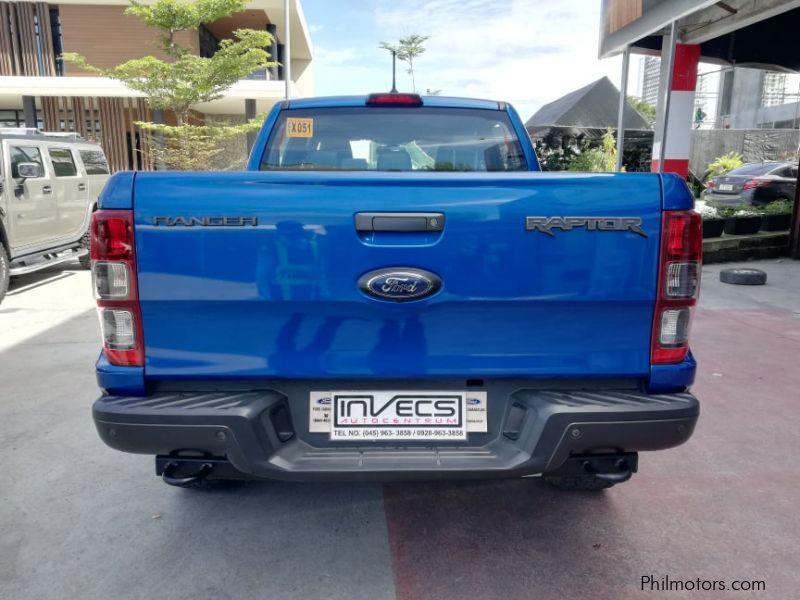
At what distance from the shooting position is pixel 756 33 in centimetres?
1002

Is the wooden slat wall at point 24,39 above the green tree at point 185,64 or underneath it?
above

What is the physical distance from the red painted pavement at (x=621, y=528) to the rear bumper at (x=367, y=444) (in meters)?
0.57

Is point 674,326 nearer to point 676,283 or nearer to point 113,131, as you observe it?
point 676,283

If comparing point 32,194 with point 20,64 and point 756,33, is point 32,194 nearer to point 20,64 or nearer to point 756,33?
point 756,33

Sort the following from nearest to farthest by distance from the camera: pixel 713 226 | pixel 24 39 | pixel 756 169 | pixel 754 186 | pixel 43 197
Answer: pixel 43 197, pixel 713 226, pixel 754 186, pixel 756 169, pixel 24 39

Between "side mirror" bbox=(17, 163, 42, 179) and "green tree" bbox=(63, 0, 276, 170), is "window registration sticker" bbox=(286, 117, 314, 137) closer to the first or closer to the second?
"side mirror" bbox=(17, 163, 42, 179)

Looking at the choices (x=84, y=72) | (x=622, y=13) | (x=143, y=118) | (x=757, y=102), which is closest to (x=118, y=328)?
(x=622, y=13)

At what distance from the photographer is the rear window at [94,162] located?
9592 mm

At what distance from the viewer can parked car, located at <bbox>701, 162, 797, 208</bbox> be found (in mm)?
15367

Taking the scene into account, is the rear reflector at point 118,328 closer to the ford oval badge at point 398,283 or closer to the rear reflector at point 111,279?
the rear reflector at point 111,279

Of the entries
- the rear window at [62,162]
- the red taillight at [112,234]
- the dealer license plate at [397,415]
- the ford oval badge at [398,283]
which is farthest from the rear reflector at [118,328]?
the rear window at [62,162]

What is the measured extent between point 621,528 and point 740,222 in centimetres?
945

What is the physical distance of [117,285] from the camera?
2061 millimetres

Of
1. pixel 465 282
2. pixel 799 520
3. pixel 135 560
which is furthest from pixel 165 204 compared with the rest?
pixel 799 520
